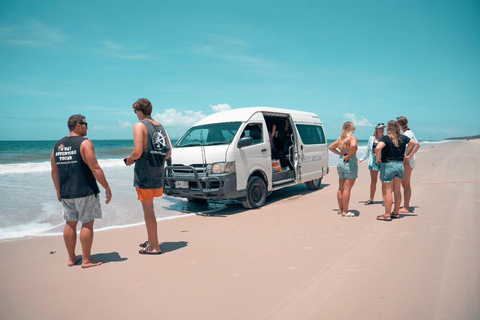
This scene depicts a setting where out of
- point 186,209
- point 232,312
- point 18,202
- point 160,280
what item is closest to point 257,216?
point 186,209

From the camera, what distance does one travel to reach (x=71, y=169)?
3.58 meters

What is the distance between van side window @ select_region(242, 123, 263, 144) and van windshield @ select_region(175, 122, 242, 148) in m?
0.29

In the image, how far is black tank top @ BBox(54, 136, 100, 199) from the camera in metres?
3.57

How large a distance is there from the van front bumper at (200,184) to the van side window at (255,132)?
48.0 inches

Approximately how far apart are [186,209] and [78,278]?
12.4ft

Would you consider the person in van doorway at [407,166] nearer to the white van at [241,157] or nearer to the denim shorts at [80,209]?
the white van at [241,157]

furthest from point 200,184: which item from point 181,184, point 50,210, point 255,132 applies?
point 50,210

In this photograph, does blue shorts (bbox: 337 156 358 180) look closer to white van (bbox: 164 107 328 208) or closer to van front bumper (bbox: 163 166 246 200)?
white van (bbox: 164 107 328 208)

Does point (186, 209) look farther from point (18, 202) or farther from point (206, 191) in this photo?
point (18, 202)

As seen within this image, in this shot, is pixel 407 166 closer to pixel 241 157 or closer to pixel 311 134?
pixel 241 157

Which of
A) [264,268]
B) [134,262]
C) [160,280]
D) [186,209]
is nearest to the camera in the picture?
[160,280]

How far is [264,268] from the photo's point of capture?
3660 millimetres

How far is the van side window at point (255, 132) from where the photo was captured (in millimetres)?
7181

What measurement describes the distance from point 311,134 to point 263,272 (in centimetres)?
643
